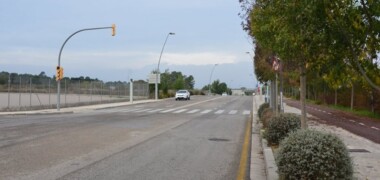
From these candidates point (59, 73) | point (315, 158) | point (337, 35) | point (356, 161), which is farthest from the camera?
point (59, 73)

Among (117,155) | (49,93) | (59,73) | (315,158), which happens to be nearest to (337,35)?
(315,158)

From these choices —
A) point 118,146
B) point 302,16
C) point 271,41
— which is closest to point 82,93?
point 118,146

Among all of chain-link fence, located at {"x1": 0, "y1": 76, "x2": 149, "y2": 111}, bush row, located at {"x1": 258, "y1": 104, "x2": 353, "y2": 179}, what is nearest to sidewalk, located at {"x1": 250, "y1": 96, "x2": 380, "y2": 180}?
bush row, located at {"x1": 258, "y1": 104, "x2": 353, "y2": 179}

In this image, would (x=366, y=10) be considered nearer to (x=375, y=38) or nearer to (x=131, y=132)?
(x=375, y=38)

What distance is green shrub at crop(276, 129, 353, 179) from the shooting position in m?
6.96

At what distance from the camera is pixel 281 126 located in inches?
488

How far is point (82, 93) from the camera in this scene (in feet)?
165

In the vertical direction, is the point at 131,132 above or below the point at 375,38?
below

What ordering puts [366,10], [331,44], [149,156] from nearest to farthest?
[366,10]
[331,44]
[149,156]

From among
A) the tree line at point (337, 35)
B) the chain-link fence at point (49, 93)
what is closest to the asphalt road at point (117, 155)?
the tree line at point (337, 35)

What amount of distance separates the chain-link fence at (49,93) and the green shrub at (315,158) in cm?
3189

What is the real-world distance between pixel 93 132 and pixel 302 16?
13.2 metres

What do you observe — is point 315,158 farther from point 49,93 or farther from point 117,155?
point 49,93

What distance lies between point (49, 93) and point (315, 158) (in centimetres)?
3775
